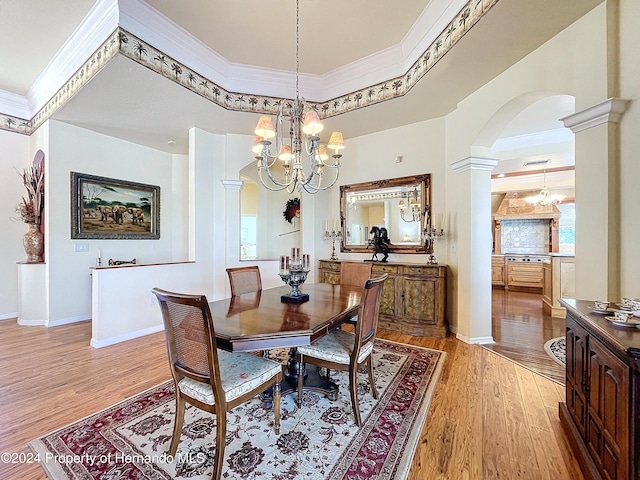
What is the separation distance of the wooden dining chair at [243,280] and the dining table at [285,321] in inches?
12.0

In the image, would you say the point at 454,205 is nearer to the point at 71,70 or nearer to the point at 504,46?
the point at 504,46

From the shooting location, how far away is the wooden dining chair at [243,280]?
2.79m

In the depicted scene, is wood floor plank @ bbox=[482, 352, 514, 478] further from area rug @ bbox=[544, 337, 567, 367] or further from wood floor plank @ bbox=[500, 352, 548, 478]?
area rug @ bbox=[544, 337, 567, 367]

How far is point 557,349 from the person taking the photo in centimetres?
316

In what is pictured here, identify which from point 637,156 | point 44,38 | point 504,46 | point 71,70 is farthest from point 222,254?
point 637,156

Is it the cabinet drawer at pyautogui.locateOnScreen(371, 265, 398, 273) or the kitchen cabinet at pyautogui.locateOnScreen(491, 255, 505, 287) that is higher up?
the cabinet drawer at pyautogui.locateOnScreen(371, 265, 398, 273)

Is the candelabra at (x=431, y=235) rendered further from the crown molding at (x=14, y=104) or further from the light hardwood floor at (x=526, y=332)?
the crown molding at (x=14, y=104)

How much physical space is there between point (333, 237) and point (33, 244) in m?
4.47

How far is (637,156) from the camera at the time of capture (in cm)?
174

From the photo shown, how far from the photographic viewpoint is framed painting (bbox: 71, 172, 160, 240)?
4148 mm

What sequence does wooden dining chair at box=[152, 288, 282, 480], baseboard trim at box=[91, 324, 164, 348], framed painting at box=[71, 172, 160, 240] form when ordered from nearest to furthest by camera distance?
wooden dining chair at box=[152, 288, 282, 480] → baseboard trim at box=[91, 324, 164, 348] → framed painting at box=[71, 172, 160, 240]

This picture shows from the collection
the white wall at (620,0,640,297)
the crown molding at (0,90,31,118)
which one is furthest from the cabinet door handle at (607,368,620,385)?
the crown molding at (0,90,31,118)

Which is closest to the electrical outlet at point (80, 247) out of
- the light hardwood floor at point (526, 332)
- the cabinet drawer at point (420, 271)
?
the cabinet drawer at point (420, 271)

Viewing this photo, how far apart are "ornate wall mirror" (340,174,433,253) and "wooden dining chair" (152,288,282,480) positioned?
302 cm
